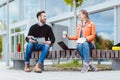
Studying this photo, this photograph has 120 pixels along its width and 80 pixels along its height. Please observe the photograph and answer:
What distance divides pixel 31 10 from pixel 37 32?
20.1 m

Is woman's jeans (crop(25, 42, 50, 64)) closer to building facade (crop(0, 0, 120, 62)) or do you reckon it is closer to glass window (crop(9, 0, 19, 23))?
building facade (crop(0, 0, 120, 62))

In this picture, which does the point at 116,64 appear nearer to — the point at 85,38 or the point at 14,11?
the point at 85,38

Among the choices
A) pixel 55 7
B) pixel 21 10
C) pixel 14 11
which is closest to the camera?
pixel 55 7

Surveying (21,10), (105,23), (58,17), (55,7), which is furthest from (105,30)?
(21,10)

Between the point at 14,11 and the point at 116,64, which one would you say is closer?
the point at 116,64

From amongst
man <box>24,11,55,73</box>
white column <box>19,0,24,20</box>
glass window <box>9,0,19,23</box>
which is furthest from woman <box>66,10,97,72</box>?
glass window <box>9,0,19,23</box>

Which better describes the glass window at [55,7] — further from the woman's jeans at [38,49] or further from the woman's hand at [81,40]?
the woman's hand at [81,40]

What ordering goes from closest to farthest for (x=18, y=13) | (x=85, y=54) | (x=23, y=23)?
(x=85, y=54) < (x=23, y=23) < (x=18, y=13)

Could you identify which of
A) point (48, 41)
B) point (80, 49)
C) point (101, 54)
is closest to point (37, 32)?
point (48, 41)

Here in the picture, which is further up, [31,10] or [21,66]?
[31,10]

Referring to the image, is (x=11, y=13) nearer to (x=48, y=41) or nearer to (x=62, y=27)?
(x=62, y=27)

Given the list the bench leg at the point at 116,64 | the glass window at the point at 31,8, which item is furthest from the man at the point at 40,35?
the glass window at the point at 31,8

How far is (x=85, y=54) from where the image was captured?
25.4 feet

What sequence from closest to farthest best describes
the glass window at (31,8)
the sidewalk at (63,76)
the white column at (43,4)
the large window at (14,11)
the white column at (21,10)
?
1. the sidewalk at (63,76)
2. the white column at (43,4)
3. the glass window at (31,8)
4. the white column at (21,10)
5. the large window at (14,11)
